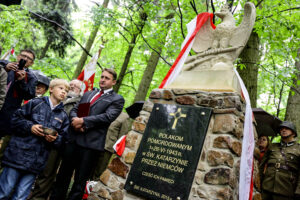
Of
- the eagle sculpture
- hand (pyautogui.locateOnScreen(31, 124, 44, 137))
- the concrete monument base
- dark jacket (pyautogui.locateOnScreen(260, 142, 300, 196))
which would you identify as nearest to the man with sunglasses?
hand (pyautogui.locateOnScreen(31, 124, 44, 137))

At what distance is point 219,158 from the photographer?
243cm

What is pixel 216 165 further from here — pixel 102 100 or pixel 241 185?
pixel 102 100

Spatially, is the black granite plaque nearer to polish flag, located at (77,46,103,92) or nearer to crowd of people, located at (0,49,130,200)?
crowd of people, located at (0,49,130,200)

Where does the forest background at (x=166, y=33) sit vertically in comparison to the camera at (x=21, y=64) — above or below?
above

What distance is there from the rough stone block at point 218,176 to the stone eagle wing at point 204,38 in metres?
1.89

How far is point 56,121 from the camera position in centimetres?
303

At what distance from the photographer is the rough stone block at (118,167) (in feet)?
9.46

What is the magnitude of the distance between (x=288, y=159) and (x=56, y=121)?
12.1 ft

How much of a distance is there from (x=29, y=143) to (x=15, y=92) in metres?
1.16

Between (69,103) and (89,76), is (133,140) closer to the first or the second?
(69,103)

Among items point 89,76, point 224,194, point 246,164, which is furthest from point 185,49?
point 89,76

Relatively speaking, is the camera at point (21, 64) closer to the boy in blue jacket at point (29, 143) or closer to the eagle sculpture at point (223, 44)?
the boy in blue jacket at point (29, 143)

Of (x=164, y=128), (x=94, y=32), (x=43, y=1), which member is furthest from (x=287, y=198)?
(x=43, y=1)

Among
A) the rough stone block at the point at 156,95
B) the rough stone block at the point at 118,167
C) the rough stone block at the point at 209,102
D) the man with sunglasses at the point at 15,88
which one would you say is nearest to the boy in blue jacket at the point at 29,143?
the man with sunglasses at the point at 15,88
